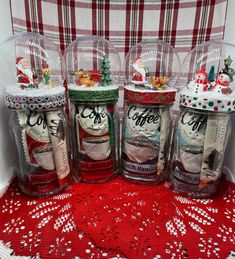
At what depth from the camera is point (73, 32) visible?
81 centimetres

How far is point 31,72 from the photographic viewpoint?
608mm

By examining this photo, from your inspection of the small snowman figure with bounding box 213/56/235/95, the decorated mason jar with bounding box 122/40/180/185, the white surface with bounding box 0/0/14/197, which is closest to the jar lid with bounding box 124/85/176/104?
the decorated mason jar with bounding box 122/40/180/185

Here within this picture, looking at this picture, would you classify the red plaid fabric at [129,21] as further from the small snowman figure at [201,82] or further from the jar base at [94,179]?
the jar base at [94,179]

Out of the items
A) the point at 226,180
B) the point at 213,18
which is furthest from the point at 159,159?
the point at 213,18

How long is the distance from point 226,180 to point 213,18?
0.54 m

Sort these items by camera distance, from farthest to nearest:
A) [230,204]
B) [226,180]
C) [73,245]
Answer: [226,180] < [230,204] < [73,245]

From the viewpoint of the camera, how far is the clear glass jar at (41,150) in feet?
Result: 1.97

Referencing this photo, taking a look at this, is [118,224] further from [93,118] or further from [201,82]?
[201,82]

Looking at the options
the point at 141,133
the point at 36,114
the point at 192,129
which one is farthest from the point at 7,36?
the point at 192,129

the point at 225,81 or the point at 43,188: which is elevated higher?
the point at 225,81

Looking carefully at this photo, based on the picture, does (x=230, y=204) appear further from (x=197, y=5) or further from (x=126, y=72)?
(x=197, y=5)

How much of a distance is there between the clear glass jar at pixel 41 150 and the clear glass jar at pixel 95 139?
0.05 m

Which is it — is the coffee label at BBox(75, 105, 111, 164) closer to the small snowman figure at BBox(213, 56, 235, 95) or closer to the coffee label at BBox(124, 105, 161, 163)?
the coffee label at BBox(124, 105, 161, 163)

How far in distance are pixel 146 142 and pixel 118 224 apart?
0.25 m
